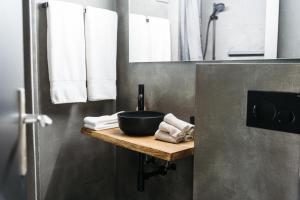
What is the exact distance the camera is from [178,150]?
139 cm

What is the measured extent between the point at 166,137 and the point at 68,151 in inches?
39.2

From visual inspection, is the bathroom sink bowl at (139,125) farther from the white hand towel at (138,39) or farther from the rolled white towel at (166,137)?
the white hand towel at (138,39)

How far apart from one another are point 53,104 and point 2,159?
1323 mm

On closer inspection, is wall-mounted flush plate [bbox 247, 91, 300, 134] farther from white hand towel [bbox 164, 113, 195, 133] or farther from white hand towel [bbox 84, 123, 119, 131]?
white hand towel [bbox 84, 123, 119, 131]

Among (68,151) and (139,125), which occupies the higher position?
(139,125)

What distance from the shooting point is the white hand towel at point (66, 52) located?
1929mm

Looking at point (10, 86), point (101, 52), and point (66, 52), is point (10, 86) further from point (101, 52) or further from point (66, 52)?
point (101, 52)

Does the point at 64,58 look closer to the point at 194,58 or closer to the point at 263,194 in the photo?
the point at 194,58

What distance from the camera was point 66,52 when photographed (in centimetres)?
199

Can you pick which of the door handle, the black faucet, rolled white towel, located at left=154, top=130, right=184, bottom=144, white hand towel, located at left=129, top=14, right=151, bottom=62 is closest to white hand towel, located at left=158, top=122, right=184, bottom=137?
rolled white towel, located at left=154, top=130, right=184, bottom=144

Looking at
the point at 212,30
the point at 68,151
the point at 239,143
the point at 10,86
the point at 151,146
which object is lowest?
the point at 68,151

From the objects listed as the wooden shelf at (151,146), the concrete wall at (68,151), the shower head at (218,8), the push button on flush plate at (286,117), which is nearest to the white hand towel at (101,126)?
the wooden shelf at (151,146)

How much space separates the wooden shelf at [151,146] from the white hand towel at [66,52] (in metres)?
0.39

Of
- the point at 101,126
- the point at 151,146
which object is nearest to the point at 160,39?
the point at 101,126
